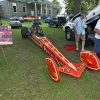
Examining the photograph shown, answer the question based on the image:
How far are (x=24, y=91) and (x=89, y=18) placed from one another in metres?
4.82

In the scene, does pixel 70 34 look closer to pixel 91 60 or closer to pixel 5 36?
pixel 91 60

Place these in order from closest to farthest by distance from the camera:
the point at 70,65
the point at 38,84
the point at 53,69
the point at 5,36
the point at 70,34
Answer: the point at 53,69, the point at 38,84, the point at 70,65, the point at 5,36, the point at 70,34

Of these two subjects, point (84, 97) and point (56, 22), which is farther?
point (56, 22)

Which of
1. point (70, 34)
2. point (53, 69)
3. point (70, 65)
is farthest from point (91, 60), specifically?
point (70, 34)

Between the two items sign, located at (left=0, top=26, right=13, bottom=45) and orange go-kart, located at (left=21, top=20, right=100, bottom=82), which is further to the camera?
sign, located at (left=0, top=26, right=13, bottom=45)

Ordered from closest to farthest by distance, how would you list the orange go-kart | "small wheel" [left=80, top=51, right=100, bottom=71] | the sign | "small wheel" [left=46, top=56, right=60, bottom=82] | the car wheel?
"small wheel" [left=46, top=56, right=60, bottom=82] < the orange go-kart < "small wheel" [left=80, top=51, right=100, bottom=71] < the sign < the car wheel

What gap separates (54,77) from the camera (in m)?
4.07

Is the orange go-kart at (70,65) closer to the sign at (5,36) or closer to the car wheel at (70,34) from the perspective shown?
the sign at (5,36)

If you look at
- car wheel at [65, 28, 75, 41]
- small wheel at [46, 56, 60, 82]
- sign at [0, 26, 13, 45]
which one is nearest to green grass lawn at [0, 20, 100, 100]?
small wheel at [46, 56, 60, 82]

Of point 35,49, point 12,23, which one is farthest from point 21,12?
point 35,49

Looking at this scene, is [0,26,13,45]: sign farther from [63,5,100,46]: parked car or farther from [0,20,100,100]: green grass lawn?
[63,5,100,46]: parked car

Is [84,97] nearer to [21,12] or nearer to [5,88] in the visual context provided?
[5,88]

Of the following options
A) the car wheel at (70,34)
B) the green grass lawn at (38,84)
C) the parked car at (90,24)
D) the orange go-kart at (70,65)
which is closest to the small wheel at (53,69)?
the orange go-kart at (70,65)

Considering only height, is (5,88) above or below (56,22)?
below
